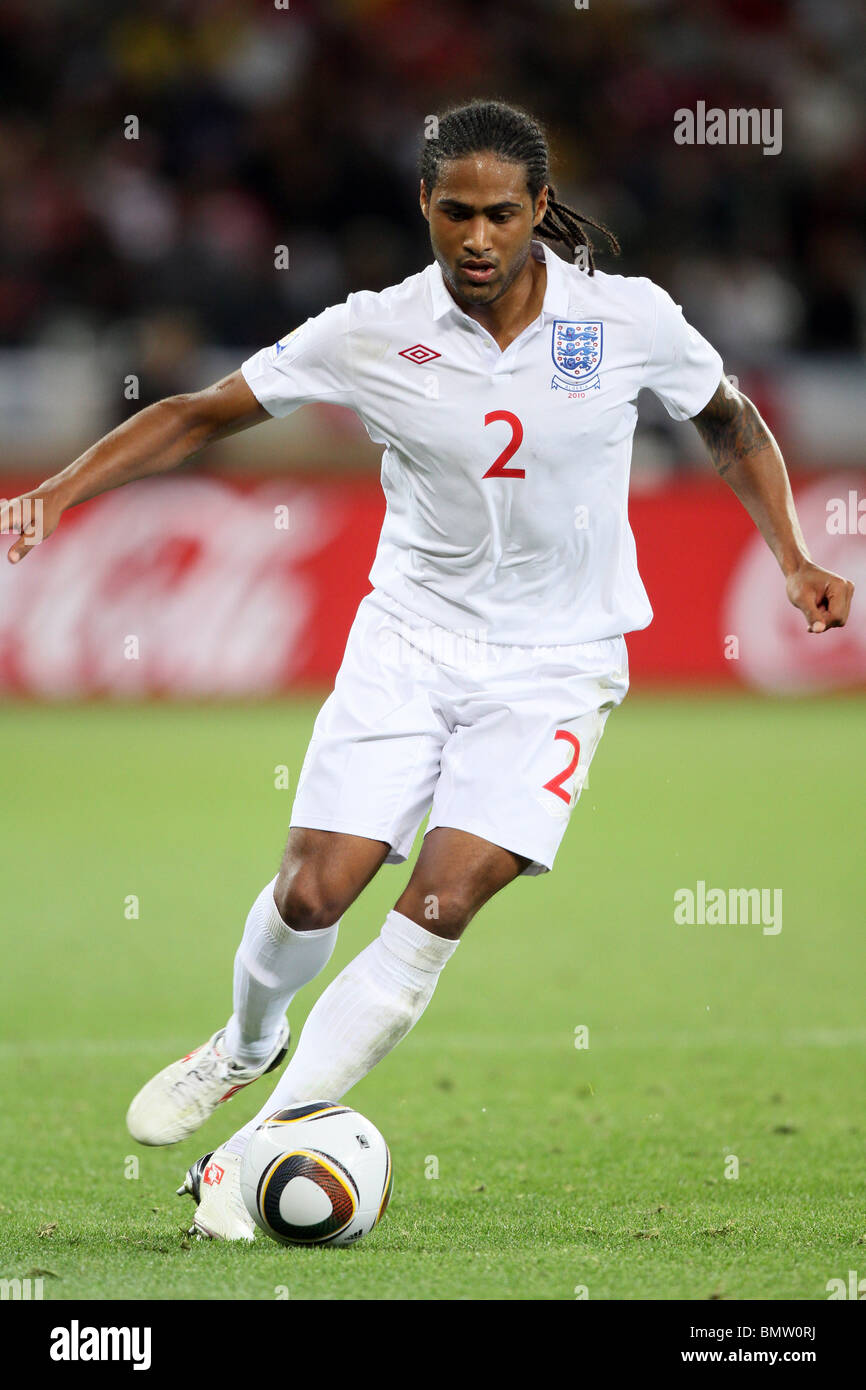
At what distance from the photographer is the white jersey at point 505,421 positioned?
4227mm

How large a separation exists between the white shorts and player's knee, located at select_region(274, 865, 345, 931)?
119 millimetres

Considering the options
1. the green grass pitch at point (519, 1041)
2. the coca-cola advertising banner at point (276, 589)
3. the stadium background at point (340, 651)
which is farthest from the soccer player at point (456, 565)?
the coca-cola advertising banner at point (276, 589)

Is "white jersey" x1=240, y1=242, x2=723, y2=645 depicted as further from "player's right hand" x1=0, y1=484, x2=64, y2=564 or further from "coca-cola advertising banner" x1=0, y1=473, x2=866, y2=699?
"coca-cola advertising banner" x1=0, y1=473, x2=866, y2=699

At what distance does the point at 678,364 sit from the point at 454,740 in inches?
40.3

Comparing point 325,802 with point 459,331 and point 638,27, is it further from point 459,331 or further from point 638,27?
point 638,27

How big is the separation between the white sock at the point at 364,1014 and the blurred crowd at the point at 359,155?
35.2ft

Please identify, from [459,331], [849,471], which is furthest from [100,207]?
[459,331]

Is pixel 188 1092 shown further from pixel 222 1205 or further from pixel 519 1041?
pixel 519 1041

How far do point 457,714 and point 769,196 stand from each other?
13.5 metres

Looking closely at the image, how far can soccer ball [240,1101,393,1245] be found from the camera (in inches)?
155

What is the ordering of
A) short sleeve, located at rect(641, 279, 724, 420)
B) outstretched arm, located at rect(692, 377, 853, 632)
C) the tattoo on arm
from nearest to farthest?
short sleeve, located at rect(641, 279, 724, 420), outstretched arm, located at rect(692, 377, 853, 632), the tattoo on arm

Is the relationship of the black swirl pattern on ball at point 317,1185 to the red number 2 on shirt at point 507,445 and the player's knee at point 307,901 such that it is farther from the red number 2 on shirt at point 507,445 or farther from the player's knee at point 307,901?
the red number 2 on shirt at point 507,445

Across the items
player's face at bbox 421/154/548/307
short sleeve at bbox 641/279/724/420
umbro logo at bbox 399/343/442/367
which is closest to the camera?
player's face at bbox 421/154/548/307

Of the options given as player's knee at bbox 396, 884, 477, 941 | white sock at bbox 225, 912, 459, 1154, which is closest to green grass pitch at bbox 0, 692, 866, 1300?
white sock at bbox 225, 912, 459, 1154
